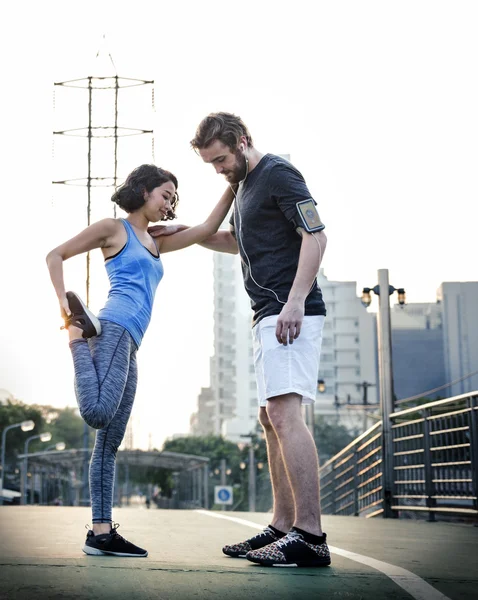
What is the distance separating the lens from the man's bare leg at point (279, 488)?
14.3 feet

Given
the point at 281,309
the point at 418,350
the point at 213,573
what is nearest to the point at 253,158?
the point at 281,309

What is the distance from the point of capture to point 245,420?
113m

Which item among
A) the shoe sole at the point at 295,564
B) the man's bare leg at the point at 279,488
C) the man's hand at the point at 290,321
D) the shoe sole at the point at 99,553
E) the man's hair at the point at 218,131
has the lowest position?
the shoe sole at the point at 295,564

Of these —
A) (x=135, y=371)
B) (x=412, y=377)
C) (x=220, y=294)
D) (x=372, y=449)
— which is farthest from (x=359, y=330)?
(x=135, y=371)


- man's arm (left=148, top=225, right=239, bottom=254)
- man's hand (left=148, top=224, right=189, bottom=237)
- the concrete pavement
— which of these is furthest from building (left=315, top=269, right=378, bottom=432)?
the concrete pavement

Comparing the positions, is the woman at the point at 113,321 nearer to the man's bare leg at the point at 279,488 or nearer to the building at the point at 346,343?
the man's bare leg at the point at 279,488

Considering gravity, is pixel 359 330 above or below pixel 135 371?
above

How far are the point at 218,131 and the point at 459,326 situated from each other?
3956 inches

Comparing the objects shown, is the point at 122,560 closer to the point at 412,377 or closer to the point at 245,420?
the point at 412,377

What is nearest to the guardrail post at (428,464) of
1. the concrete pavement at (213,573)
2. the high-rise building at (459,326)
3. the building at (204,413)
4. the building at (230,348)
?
the concrete pavement at (213,573)

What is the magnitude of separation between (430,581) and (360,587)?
33cm

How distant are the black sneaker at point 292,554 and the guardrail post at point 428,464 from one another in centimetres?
558

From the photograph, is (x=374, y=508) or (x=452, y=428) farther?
(x=374, y=508)

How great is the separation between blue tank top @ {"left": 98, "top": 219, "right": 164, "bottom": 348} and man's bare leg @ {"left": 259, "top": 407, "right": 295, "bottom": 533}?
0.71m
